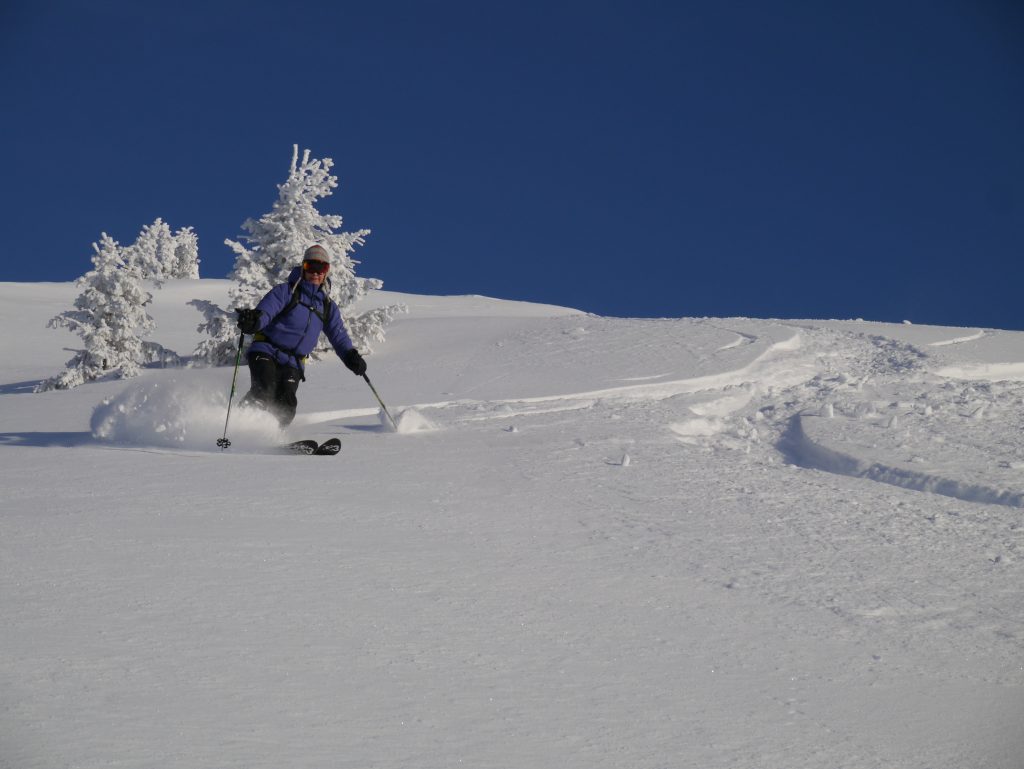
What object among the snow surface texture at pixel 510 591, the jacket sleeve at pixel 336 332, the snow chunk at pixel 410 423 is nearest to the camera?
the snow surface texture at pixel 510 591

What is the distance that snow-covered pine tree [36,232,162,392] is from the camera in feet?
65.3

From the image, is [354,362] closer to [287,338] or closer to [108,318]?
[287,338]

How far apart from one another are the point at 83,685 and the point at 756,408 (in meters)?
8.95

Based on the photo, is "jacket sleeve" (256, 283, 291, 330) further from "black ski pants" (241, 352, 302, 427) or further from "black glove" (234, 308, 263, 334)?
"black ski pants" (241, 352, 302, 427)

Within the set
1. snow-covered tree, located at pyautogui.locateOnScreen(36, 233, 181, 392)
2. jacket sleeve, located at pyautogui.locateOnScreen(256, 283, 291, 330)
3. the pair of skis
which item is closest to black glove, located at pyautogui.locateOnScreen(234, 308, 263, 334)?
jacket sleeve, located at pyautogui.locateOnScreen(256, 283, 291, 330)

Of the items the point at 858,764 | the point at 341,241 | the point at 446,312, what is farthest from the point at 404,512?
the point at 446,312

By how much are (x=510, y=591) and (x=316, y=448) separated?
4.00 meters

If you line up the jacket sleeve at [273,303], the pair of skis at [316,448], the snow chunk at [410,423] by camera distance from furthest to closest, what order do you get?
the snow chunk at [410,423] → the jacket sleeve at [273,303] → the pair of skis at [316,448]

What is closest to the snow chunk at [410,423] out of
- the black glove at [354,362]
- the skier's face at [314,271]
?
the black glove at [354,362]

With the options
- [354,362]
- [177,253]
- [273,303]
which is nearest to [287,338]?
[273,303]

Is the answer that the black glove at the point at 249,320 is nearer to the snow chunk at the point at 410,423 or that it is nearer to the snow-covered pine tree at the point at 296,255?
the snow chunk at the point at 410,423

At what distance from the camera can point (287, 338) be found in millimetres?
8664

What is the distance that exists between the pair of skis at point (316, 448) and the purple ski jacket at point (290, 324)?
1223 millimetres

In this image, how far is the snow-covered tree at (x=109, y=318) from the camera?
65.2ft
